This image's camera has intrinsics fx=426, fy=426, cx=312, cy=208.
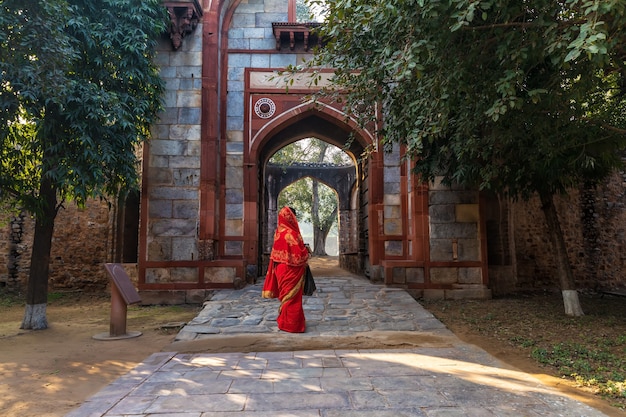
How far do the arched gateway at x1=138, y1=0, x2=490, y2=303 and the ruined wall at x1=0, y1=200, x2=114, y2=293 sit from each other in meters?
3.25

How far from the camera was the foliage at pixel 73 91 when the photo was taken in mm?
5262

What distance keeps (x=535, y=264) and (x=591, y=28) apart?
8400 millimetres

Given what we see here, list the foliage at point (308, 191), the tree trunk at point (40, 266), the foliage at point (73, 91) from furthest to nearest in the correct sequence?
the foliage at point (308, 191)
the tree trunk at point (40, 266)
the foliage at point (73, 91)

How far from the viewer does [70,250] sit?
10.7 m

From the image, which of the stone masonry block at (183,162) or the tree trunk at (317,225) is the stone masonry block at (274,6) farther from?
the tree trunk at (317,225)

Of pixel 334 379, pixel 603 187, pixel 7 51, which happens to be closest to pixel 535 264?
pixel 603 187

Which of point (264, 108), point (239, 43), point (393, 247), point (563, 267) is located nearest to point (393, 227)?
point (393, 247)

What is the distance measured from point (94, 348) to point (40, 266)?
82.9 inches

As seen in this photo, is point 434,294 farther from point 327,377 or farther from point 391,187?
point 327,377

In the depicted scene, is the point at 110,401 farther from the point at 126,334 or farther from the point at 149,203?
the point at 149,203

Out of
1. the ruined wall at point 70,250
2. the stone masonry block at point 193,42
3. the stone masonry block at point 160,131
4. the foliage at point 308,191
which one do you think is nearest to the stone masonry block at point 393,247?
the stone masonry block at point 160,131

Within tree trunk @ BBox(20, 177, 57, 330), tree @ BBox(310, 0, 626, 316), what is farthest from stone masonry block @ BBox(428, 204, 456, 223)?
tree trunk @ BBox(20, 177, 57, 330)

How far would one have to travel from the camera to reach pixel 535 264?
A: 10.4 m

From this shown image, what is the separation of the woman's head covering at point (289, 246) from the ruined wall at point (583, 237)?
6.89m
